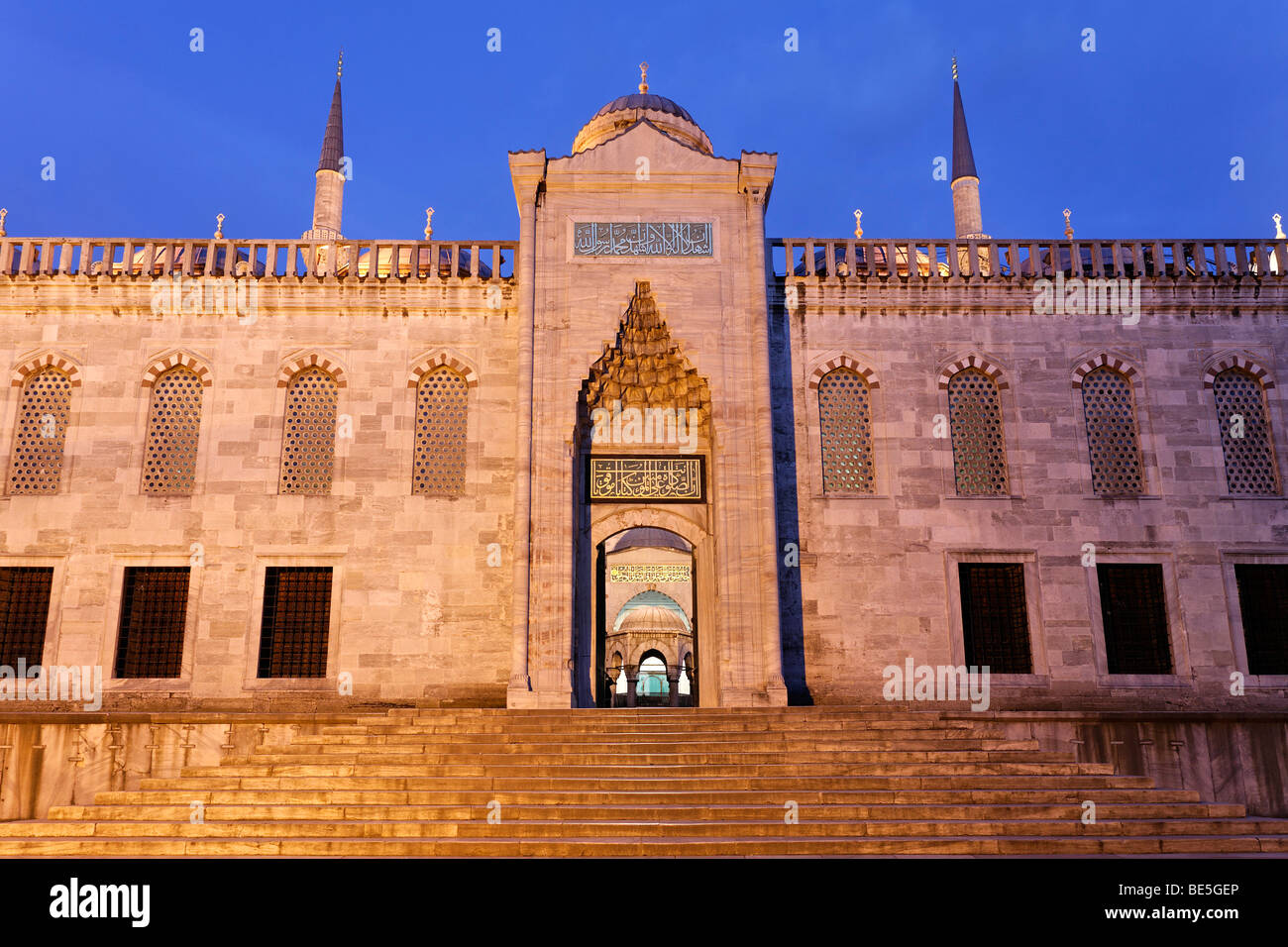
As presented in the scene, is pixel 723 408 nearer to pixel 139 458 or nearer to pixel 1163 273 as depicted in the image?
pixel 1163 273

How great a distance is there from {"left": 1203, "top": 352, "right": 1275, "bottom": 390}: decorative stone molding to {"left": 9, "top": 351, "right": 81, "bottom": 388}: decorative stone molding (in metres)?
18.7

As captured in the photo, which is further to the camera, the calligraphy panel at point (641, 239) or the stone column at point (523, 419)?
the calligraphy panel at point (641, 239)

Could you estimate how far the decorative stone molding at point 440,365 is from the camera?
16281 millimetres

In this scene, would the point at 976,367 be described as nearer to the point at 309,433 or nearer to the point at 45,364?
the point at 309,433

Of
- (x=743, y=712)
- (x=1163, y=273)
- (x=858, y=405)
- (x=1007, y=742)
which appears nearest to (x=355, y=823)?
(x=743, y=712)

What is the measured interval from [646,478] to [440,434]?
3488 mm

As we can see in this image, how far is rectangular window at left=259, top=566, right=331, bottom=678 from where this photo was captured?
598 inches

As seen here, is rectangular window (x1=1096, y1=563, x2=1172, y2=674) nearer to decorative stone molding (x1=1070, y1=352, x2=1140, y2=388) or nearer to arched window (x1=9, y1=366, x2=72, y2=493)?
decorative stone molding (x1=1070, y1=352, x2=1140, y2=388)

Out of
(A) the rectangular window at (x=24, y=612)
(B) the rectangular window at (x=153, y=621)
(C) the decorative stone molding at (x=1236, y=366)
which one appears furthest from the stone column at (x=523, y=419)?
(C) the decorative stone molding at (x=1236, y=366)

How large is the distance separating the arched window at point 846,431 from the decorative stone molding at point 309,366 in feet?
26.0

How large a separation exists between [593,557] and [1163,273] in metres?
10.7

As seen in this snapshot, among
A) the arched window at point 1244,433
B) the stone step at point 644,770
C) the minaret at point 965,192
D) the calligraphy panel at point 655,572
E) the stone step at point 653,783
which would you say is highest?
the minaret at point 965,192

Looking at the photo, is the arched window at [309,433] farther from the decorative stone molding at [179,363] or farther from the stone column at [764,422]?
the stone column at [764,422]

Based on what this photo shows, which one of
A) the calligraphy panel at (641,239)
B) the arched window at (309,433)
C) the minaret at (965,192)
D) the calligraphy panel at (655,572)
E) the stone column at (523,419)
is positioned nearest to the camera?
the stone column at (523,419)
